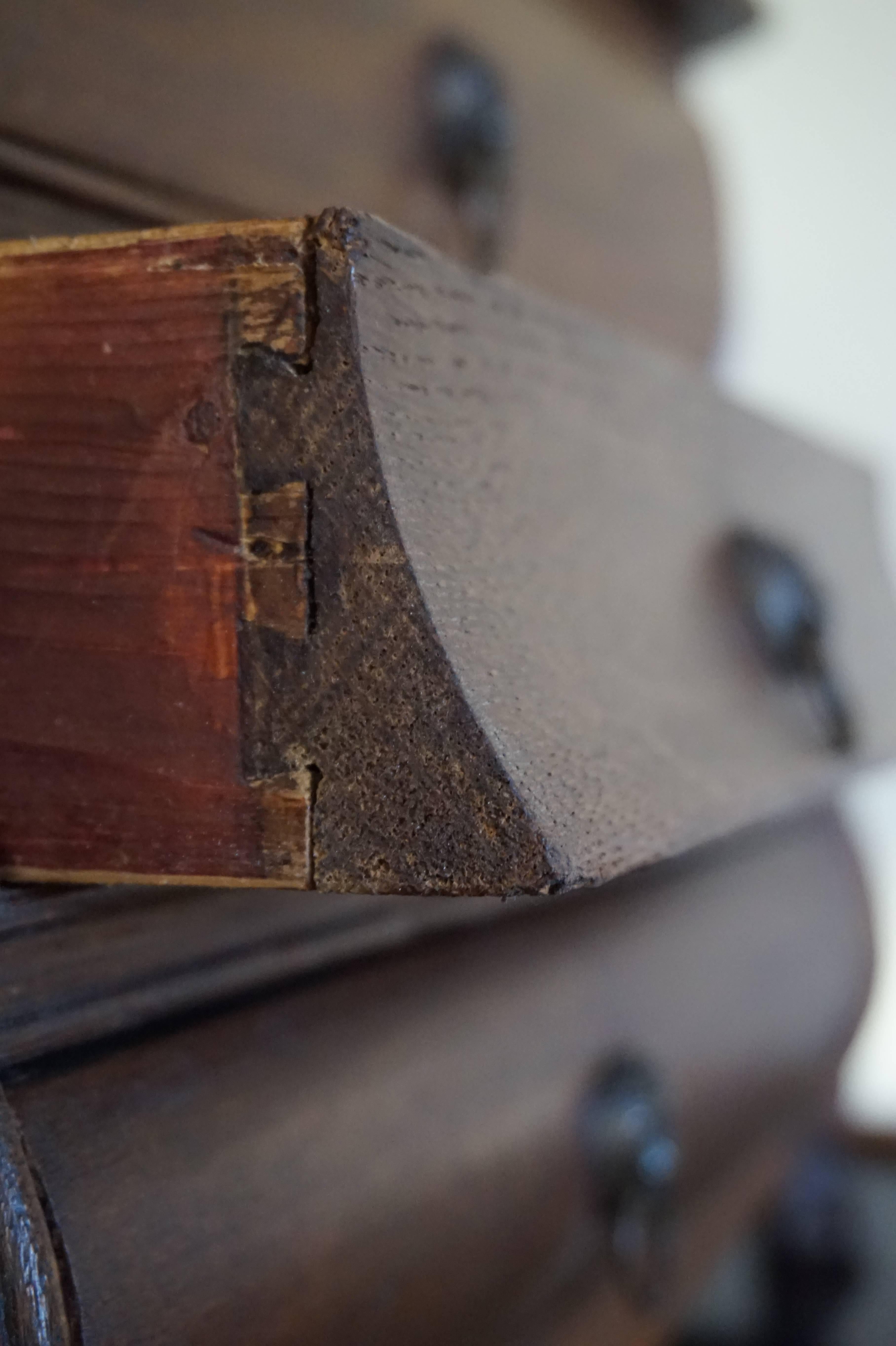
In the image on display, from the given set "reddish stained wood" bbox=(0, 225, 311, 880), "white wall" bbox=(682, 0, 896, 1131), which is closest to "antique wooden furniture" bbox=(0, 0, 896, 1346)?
"reddish stained wood" bbox=(0, 225, 311, 880)

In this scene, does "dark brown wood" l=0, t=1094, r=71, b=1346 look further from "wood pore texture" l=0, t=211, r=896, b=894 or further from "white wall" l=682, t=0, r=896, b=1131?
"white wall" l=682, t=0, r=896, b=1131

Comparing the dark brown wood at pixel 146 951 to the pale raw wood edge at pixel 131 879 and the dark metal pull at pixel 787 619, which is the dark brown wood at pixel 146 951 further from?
the dark metal pull at pixel 787 619

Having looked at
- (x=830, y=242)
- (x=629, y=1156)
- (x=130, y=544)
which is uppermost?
(x=830, y=242)

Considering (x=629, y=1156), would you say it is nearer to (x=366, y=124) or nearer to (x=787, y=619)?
(x=787, y=619)

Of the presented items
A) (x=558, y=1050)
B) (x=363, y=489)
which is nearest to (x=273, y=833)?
(x=363, y=489)

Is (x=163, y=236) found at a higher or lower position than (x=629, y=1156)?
higher

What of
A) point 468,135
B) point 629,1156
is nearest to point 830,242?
point 468,135
